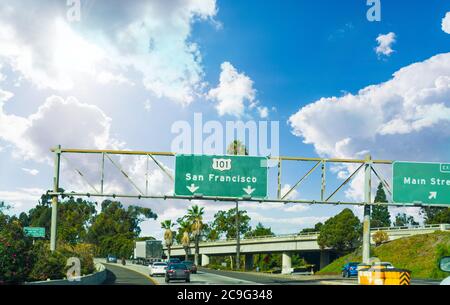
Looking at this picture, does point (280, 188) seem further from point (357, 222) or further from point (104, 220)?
point (104, 220)

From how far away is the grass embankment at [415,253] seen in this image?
7394cm

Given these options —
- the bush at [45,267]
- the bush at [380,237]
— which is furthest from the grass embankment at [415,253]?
the bush at [45,267]

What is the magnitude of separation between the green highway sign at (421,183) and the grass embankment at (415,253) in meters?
31.0

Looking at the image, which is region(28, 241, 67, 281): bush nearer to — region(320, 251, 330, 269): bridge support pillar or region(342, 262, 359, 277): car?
region(342, 262, 359, 277): car

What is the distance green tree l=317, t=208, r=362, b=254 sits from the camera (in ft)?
338

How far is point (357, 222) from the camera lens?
104875 mm

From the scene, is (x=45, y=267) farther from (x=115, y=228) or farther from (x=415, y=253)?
(x=115, y=228)

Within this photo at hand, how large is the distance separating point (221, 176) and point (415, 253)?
5384cm

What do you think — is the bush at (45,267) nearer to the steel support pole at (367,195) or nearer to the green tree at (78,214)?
the steel support pole at (367,195)

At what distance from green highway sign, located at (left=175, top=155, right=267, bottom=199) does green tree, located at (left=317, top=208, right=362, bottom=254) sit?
66272 mm

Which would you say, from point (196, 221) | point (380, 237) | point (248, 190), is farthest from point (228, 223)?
point (248, 190)

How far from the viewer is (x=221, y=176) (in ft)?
128
